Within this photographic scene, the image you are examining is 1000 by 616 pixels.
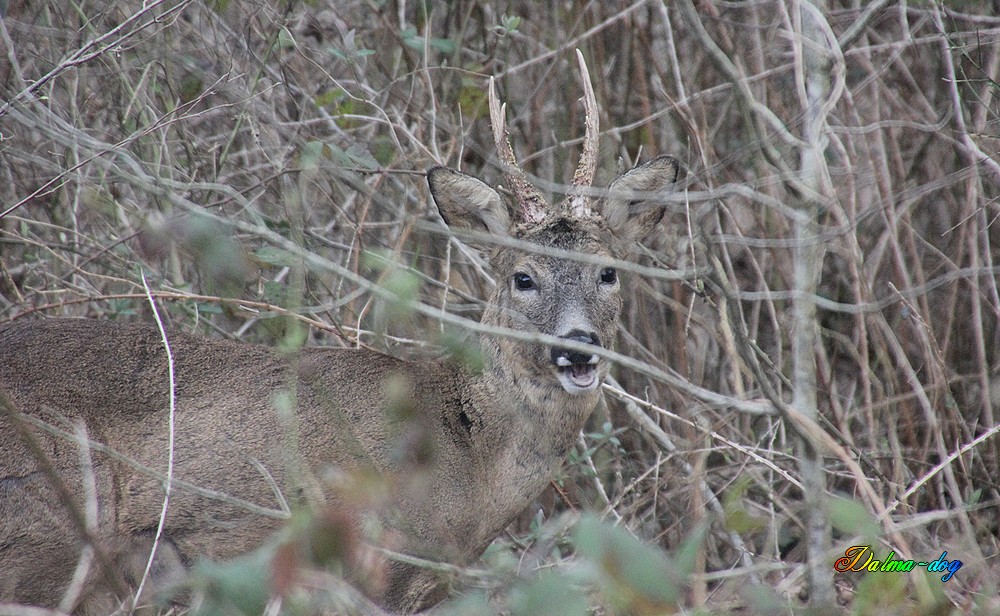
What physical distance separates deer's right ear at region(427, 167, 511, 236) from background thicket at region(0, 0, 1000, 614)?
276 millimetres

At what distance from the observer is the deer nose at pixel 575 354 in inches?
148

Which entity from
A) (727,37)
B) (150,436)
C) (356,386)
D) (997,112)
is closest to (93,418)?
(150,436)

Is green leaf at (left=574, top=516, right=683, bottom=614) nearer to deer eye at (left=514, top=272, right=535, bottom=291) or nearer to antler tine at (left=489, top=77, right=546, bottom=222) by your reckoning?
deer eye at (left=514, top=272, right=535, bottom=291)

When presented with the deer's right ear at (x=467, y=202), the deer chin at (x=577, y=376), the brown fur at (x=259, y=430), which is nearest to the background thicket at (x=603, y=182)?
the deer's right ear at (x=467, y=202)

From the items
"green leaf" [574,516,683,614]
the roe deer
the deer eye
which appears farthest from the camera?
the deer eye

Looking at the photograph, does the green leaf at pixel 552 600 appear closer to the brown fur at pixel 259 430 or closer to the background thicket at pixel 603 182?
the brown fur at pixel 259 430

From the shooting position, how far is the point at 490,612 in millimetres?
2133

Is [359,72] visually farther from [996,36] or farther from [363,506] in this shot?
[363,506]

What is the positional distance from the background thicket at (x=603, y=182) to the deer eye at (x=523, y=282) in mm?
609

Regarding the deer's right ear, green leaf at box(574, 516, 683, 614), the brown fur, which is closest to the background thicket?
the deer's right ear

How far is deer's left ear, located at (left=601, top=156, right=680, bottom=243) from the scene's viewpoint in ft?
14.4

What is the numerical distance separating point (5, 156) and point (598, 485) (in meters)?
3.34

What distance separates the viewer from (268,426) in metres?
3.91

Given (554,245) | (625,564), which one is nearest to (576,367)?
(554,245)
